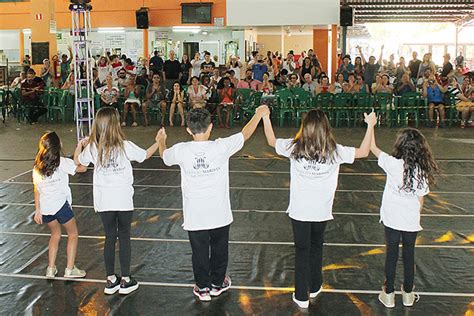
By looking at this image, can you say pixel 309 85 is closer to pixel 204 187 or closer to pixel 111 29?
pixel 111 29

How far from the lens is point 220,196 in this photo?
18.0ft

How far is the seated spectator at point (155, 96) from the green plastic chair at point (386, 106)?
622cm

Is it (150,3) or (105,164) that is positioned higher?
(150,3)

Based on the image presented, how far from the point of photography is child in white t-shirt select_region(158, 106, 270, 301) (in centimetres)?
543

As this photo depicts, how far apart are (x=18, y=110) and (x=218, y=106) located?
674 centimetres

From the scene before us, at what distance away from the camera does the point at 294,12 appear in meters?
22.3

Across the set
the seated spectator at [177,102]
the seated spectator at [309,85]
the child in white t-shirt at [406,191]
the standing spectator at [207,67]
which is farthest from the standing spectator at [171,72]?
the child in white t-shirt at [406,191]

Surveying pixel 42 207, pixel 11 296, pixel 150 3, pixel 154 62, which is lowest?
pixel 11 296

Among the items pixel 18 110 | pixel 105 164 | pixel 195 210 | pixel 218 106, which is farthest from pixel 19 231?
pixel 18 110

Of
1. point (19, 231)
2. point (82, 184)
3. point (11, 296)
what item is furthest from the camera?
point (82, 184)

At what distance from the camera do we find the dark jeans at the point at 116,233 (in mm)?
5707

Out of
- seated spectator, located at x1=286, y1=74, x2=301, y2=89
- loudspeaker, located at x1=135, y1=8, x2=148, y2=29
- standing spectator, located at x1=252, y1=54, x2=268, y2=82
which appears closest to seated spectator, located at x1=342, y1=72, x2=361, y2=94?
seated spectator, located at x1=286, y1=74, x2=301, y2=89

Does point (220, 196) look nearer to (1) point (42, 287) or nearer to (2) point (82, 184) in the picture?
(1) point (42, 287)

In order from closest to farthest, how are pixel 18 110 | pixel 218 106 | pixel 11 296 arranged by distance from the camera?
pixel 11 296 < pixel 218 106 < pixel 18 110
